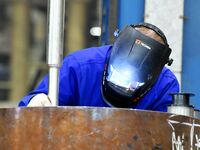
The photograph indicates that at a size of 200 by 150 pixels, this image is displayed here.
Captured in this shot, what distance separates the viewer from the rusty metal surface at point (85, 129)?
6.72ft

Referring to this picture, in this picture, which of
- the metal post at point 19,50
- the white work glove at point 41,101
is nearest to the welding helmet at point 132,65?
the white work glove at point 41,101

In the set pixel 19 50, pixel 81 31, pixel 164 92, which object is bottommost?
pixel 19 50

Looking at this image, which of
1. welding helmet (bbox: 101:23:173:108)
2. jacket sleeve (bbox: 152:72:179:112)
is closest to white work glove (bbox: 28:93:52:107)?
welding helmet (bbox: 101:23:173:108)

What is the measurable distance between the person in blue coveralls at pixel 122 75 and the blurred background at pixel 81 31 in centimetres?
127

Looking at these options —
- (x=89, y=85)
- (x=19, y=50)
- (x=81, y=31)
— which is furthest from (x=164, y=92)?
(x=19, y=50)

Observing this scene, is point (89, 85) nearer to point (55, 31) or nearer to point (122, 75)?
point (122, 75)

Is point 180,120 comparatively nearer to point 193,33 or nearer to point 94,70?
point 94,70

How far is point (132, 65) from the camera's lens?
2707mm

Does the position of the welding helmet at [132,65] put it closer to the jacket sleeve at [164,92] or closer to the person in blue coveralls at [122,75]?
the person in blue coveralls at [122,75]

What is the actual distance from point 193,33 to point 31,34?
7.92 feet

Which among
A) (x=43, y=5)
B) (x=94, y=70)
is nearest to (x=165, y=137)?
(x=94, y=70)

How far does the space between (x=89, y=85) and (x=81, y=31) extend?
3.08 metres

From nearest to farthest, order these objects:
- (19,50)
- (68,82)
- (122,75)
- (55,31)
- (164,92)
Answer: (55,31) < (122,75) < (68,82) < (164,92) < (19,50)

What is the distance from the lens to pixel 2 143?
2102 mm
